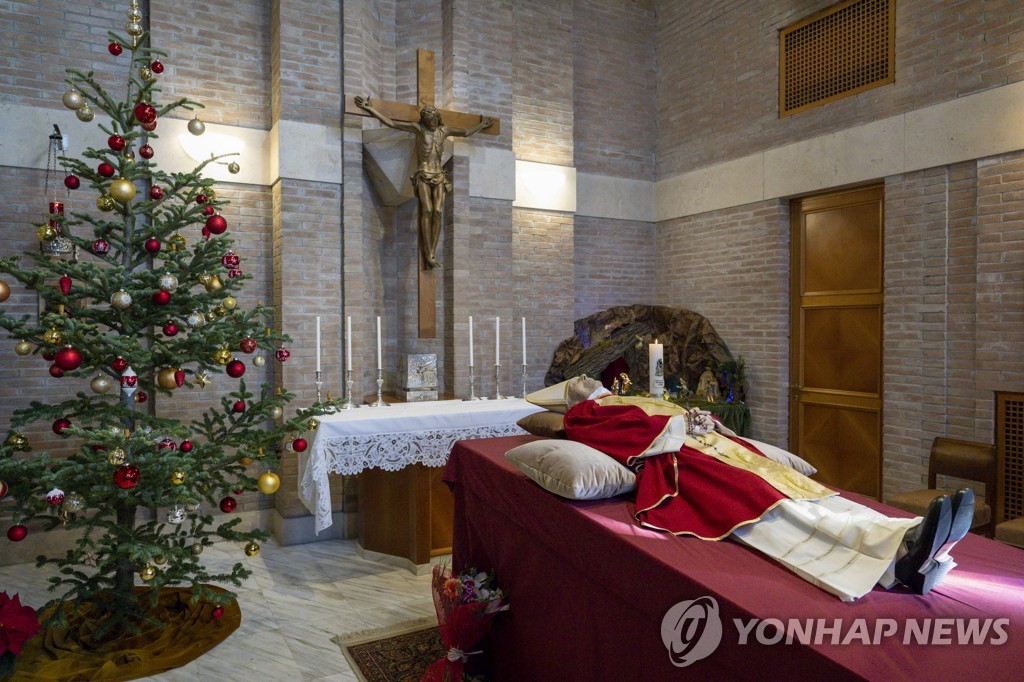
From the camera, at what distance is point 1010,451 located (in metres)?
4.45

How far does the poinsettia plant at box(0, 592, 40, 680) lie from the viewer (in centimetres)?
272

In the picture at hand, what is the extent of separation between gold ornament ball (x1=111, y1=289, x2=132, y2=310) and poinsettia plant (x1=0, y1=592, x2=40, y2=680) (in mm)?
1431

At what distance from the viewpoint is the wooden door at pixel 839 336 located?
17.9ft

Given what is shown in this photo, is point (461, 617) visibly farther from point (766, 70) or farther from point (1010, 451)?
point (766, 70)

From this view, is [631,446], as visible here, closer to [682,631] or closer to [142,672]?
[682,631]

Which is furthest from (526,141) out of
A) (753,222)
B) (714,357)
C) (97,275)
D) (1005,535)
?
(1005,535)

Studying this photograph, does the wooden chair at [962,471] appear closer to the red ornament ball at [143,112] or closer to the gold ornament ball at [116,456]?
the gold ornament ball at [116,456]

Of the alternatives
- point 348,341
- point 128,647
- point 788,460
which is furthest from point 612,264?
point 128,647

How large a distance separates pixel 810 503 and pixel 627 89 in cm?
663

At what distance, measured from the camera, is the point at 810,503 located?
1.97 metres

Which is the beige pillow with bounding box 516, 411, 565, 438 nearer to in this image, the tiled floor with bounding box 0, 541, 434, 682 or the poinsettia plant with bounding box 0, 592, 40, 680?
the tiled floor with bounding box 0, 541, 434, 682

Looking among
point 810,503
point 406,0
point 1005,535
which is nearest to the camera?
point 810,503

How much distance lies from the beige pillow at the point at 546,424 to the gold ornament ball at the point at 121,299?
2.04 meters

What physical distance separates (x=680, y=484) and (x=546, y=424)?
3.41 feet
